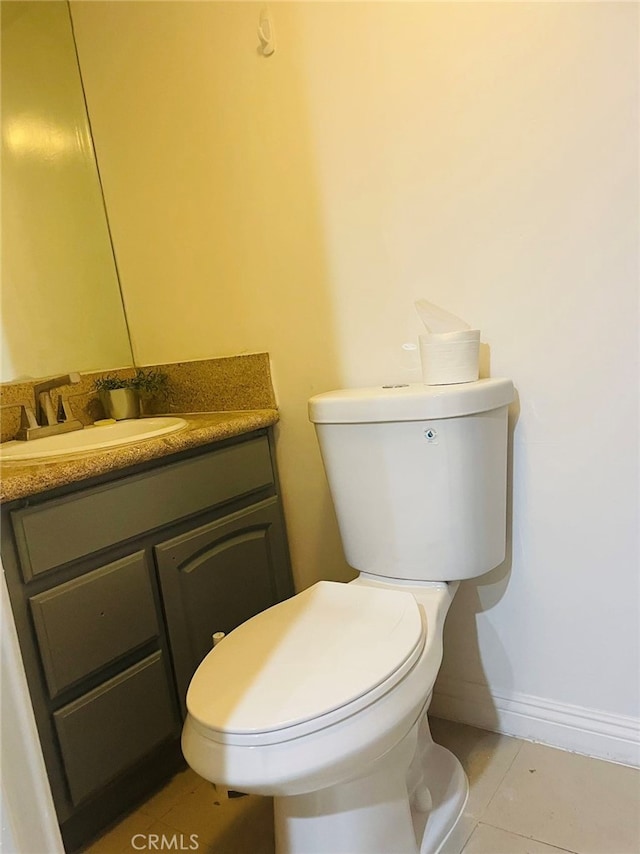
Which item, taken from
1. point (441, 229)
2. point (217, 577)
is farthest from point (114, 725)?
point (441, 229)

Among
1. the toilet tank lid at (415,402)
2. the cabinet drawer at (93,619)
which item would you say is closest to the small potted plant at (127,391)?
the cabinet drawer at (93,619)

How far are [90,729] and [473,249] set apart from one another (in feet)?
3.90

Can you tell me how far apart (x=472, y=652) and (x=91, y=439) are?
105 centimetres

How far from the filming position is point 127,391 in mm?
1629

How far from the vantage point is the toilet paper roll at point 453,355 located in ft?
3.60

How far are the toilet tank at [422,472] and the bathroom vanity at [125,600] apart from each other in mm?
324

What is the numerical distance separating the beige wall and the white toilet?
0.52 ft

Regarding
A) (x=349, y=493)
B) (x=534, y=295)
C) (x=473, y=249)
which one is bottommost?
(x=349, y=493)

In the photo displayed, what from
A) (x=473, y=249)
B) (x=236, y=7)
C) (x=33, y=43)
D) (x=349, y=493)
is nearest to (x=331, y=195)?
(x=473, y=249)

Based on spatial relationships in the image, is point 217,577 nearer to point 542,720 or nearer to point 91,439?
point 91,439

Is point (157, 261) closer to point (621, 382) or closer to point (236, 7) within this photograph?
point (236, 7)

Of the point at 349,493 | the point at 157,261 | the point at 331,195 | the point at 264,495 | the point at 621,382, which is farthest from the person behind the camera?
the point at 157,261

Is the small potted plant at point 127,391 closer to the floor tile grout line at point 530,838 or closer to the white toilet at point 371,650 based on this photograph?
the white toilet at point 371,650

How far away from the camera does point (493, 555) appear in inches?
45.9
